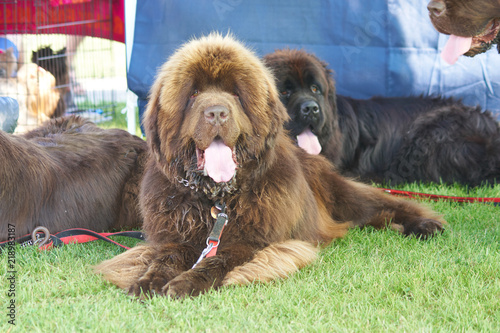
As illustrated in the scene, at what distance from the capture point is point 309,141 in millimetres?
4324

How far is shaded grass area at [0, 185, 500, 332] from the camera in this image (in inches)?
81.9

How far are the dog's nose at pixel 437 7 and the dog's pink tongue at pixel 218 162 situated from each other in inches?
64.4

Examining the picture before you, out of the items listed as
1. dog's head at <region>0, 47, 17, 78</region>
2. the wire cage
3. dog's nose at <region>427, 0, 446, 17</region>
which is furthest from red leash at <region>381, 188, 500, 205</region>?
dog's head at <region>0, 47, 17, 78</region>

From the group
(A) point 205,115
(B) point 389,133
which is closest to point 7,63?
(B) point 389,133

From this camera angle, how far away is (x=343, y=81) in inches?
250

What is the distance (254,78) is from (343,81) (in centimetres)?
386

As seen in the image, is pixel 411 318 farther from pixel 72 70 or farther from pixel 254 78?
pixel 72 70

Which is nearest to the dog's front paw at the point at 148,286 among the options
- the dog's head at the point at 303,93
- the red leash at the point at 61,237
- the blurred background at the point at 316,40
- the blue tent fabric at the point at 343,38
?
the red leash at the point at 61,237

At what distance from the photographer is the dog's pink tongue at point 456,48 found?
322cm

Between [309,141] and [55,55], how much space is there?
4700 mm

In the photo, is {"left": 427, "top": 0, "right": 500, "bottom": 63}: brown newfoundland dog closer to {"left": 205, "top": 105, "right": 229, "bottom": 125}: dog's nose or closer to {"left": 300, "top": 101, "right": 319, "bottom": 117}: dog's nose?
{"left": 300, "top": 101, "right": 319, "bottom": 117}: dog's nose

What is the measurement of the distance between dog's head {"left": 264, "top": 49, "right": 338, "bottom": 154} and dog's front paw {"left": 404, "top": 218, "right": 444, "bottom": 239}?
1157mm

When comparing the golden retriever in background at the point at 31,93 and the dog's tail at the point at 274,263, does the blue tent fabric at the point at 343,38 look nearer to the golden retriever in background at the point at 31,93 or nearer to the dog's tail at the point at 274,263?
the golden retriever in background at the point at 31,93

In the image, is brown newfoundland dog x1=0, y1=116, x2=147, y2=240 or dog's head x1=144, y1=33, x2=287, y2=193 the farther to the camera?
brown newfoundland dog x1=0, y1=116, x2=147, y2=240
